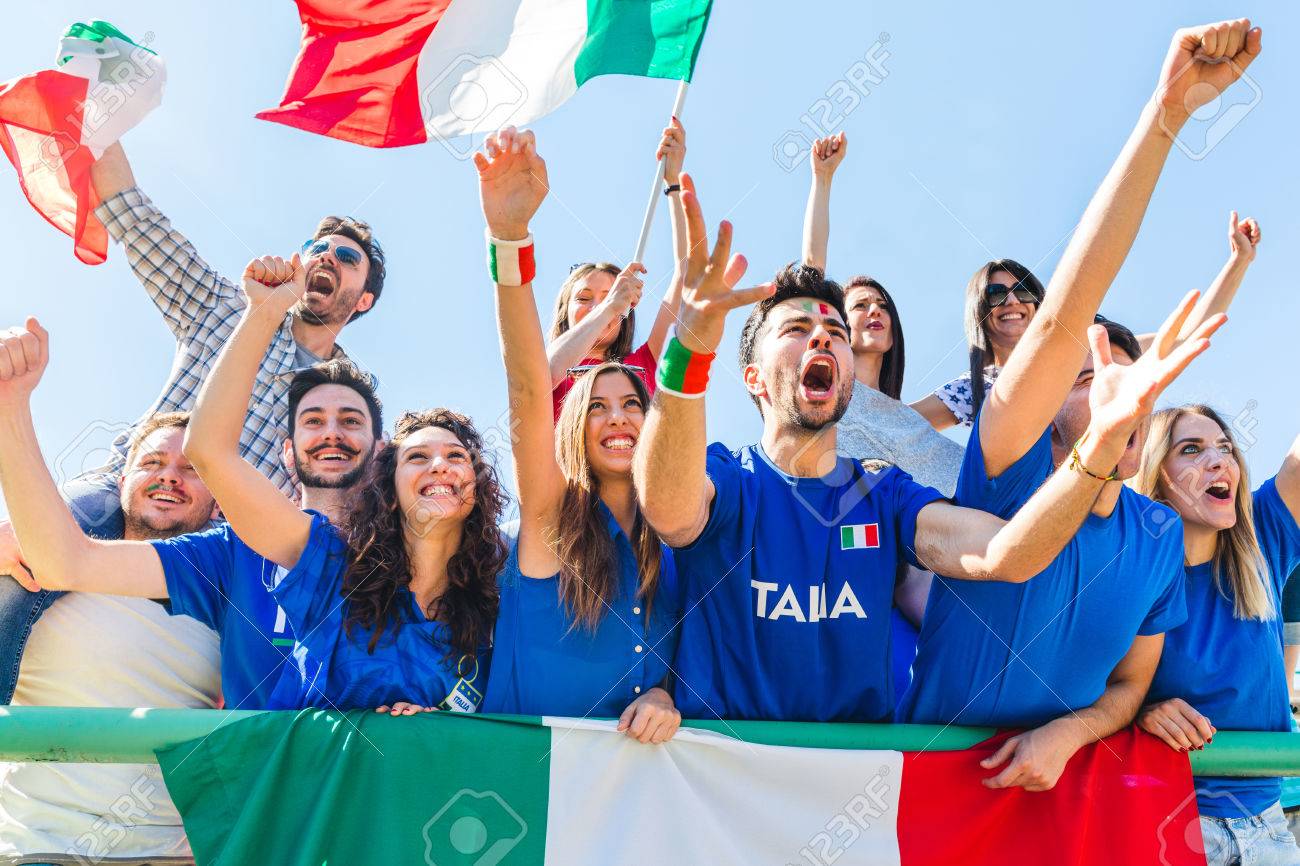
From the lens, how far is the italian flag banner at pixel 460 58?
4957 mm

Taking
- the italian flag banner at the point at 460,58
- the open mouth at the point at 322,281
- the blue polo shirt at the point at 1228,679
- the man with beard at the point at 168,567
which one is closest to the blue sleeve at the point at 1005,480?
the blue polo shirt at the point at 1228,679

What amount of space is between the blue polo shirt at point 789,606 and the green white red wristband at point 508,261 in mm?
811

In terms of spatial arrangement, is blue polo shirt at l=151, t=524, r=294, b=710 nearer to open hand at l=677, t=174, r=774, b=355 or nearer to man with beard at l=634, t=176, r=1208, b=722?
man with beard at l=634, t=176, r=1208, b=722

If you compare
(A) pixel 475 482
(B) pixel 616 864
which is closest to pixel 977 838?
(B) pixel 616 864

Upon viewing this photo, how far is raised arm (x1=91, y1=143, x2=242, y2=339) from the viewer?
488cm

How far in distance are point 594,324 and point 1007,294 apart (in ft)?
6.09

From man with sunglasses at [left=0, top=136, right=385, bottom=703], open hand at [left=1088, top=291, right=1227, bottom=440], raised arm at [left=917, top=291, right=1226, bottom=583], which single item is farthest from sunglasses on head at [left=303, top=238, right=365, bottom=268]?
open hand at [left=1088, top=291, right=1227, bottom=440]

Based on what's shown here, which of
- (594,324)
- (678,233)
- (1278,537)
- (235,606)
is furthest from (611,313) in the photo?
(1278,537)

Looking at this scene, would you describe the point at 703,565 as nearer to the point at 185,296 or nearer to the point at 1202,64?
the point at 1202,64

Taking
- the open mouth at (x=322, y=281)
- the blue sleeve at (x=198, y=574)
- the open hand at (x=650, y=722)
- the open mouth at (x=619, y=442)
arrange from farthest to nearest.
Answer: the open mouth at (x=322, y=281) → the open mouth at (x=619, y=442) → the blue sleeve at (x=198, y=574) → the open hand at (x=650, y=722)

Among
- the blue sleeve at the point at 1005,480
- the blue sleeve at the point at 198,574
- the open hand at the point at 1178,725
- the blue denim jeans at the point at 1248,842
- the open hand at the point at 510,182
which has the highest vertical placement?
the open hand at the point at 510,182

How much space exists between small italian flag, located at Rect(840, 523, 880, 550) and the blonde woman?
814 mm

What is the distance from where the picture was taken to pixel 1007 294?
4.83 metres

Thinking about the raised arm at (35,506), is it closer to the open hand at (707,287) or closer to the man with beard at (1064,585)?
the open hand at (707,287)
